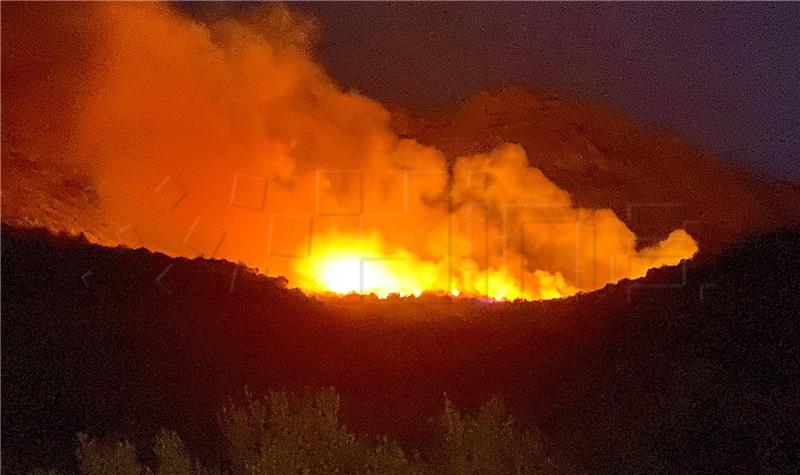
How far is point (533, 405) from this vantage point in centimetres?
652

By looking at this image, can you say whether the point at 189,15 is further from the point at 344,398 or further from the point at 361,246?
the point at 344,398

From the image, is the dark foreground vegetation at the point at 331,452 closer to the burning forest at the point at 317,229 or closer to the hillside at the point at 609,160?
the burning forest at the point at 317,229

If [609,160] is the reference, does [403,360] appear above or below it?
below

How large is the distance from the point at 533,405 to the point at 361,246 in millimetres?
3967

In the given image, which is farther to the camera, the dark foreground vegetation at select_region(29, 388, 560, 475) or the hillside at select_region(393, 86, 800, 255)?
the hillside at select_region(393, 86, 800, 255)

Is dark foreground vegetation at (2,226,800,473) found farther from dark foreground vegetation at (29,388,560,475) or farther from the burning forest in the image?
dark foreground vegetation at (29,388,560,475)

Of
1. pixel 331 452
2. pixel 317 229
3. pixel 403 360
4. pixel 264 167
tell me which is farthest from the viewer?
pixel 264 167

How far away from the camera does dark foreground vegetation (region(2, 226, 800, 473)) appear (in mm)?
5969

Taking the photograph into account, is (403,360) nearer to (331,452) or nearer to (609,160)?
(331,452)

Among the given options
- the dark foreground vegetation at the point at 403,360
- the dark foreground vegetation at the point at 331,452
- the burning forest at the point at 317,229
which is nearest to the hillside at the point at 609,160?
the burning forest at the point at 317,229

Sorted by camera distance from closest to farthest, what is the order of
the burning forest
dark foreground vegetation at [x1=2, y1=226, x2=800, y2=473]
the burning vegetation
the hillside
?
dark foreground vegetation at [x1=2, y1=226, x2=800, y2=473]
the burning forest
the hillside
the burning vegetation

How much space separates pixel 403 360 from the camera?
273 inches

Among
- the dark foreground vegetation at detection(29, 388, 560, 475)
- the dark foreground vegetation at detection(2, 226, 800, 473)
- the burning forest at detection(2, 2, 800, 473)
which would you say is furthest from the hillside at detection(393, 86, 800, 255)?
the dark foreground vegetation at detection(29, 388, 560, 475)

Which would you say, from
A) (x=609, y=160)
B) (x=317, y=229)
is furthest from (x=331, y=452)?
(x=609, y=160)
